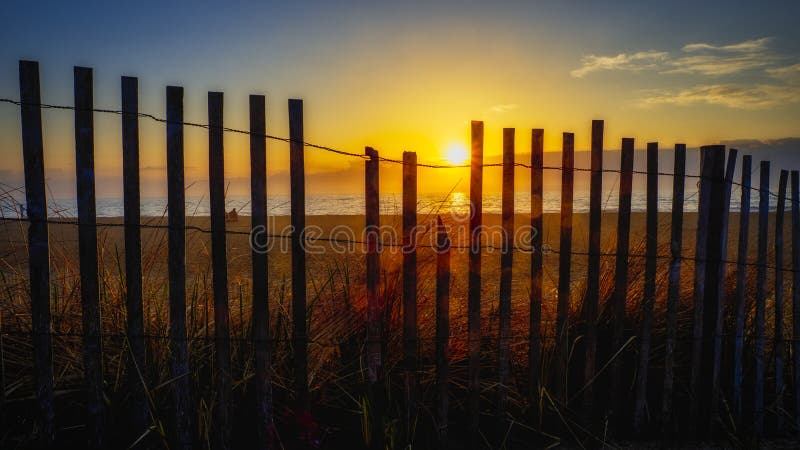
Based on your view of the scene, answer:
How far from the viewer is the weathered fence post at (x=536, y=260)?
298cm

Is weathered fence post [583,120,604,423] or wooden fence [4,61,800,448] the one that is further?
weathered fence post [583,120,604,423]

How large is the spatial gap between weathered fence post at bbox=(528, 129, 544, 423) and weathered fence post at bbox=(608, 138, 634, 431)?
0.51 m

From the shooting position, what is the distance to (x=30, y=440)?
9.01ft

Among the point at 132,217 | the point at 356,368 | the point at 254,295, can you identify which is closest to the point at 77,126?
the point at 132,217

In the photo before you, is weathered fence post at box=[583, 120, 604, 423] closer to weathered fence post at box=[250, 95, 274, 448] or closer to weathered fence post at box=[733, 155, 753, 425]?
weathered fence post at box=[733, 155, 753, 425]

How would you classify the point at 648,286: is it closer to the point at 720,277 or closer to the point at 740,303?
the point at 720,277

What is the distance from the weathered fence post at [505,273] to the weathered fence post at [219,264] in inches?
62.7

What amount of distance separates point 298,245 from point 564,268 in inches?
63.7

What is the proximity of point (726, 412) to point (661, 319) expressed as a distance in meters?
0.72

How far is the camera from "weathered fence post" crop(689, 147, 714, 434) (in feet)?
10.8

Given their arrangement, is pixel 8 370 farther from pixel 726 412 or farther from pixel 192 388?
pixel 726 412

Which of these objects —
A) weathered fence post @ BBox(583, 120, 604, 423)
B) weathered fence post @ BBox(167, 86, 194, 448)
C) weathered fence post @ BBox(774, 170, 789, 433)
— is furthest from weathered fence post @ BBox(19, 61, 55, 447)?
weathered fence post @ BBox(774, 170, 789, 433)

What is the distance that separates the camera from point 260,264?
108 inches

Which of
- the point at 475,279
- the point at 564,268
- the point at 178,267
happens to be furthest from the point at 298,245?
the point at 564,268
